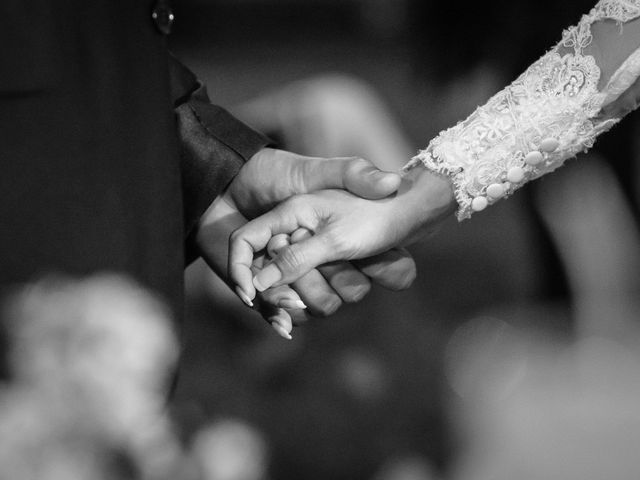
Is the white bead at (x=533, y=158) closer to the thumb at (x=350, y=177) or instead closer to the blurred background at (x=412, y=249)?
the thumb at (x=350, y=177)

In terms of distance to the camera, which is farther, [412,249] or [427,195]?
[412,249]

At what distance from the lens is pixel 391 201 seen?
3.12ft

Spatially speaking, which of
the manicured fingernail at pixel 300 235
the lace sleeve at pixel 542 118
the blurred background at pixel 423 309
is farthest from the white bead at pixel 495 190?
the blurred background at pixel 423 309

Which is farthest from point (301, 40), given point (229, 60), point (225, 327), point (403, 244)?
point (403, 244)

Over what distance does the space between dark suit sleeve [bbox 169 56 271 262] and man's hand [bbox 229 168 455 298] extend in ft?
0.30

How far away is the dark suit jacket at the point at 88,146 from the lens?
77 centimetres

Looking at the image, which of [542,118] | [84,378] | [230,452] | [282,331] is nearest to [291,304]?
[282,331]

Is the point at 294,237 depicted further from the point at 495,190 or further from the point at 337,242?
the point at 495,190

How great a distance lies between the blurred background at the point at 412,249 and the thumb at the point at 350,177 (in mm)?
691

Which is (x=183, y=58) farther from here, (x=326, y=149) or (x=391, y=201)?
(x=391, y=201)

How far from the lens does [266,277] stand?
91 centimetres

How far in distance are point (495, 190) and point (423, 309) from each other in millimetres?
1390

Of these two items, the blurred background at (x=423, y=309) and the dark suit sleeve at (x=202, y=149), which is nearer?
the dark suit sleeve at (x=202, y=149)

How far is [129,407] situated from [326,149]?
131cm
